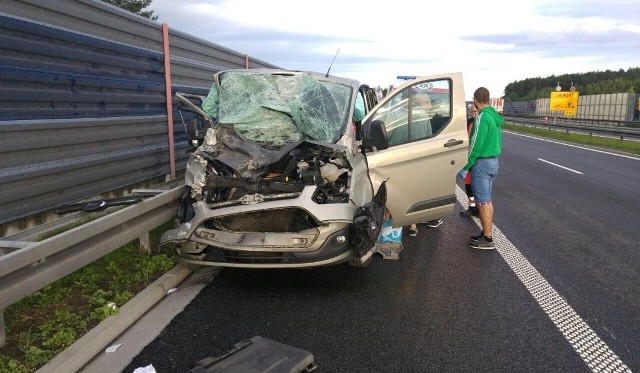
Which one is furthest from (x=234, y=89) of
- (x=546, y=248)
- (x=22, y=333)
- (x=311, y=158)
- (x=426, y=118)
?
(x=546, y=248)

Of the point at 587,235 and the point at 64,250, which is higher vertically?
the point at 64,250

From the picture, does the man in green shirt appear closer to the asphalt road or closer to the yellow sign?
the asphalt road

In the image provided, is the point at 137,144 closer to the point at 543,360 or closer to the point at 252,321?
the point at 252,321

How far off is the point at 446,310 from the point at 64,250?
2977 millimetres

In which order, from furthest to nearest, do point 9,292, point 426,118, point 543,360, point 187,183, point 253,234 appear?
1. point 426,118
2. point 187,183
3. point 253,234
4. point 543,360
5. point 9,292

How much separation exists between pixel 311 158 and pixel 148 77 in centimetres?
349

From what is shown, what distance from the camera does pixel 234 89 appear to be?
6.14 meters

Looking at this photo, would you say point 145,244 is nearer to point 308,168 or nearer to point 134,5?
point 308,168

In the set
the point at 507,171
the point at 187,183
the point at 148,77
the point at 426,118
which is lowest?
the point at 507,171

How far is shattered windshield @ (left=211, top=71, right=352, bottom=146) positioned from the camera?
5.54m

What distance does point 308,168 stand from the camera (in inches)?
190

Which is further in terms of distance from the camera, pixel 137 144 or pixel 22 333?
pixel 137 144

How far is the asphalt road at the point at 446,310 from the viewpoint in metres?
3.54

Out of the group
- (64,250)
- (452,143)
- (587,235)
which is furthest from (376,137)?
(587,235)
